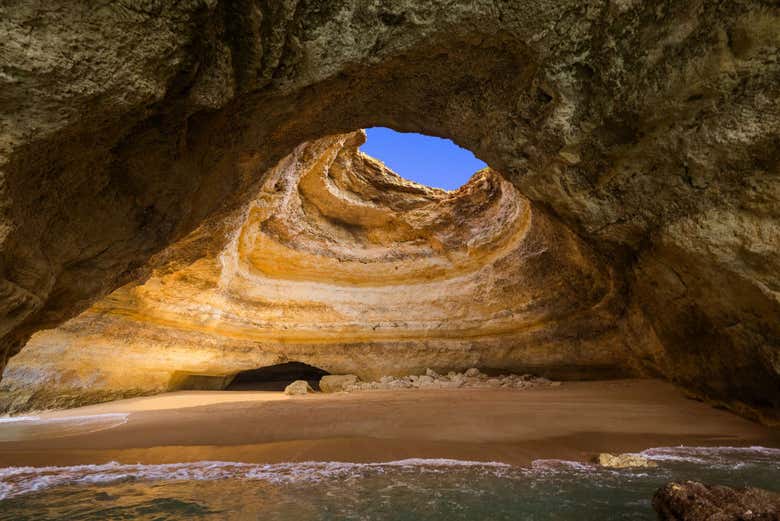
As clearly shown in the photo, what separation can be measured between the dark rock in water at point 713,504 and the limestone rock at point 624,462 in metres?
1.13

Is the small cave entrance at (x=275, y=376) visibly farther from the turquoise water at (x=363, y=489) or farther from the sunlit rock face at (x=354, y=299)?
the turquoise water at (x=363, y=489)

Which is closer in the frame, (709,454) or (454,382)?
(709,454)

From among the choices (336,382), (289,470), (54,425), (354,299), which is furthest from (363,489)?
(354,299)

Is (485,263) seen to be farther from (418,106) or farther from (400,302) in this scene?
(418,106)

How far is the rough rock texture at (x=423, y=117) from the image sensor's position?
101 inches

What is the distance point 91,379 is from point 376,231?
24.1 feet

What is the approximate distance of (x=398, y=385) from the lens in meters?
9.74

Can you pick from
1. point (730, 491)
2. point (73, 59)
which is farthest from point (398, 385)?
point (73, 59)

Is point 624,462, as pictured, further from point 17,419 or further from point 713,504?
point 17,419

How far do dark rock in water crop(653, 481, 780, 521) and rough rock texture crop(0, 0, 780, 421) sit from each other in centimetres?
234

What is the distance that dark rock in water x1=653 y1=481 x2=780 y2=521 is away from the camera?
2.00 meters

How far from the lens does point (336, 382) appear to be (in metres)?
10.2

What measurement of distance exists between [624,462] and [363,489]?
2238 millimetres

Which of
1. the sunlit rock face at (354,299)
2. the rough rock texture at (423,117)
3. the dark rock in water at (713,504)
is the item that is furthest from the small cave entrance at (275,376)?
the dark rock in water at (713,504)
